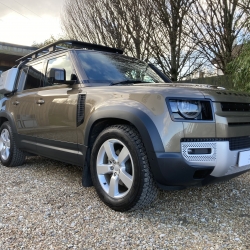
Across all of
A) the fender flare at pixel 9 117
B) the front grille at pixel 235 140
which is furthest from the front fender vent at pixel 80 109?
the fender flare at pixel 9 117

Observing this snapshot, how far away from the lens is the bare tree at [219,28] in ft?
25.8

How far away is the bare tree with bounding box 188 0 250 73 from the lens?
7863mm

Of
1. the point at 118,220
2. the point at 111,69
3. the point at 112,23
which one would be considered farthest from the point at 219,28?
the point at 118,220

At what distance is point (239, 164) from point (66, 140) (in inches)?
73.4

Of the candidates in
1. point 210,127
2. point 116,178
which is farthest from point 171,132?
point 116,178

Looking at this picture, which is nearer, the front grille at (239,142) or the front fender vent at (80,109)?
the front grille at (239,142)

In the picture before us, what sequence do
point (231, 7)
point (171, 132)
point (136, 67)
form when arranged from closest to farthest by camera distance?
point (171, 132) → point (136, 67) → point (231, 7)

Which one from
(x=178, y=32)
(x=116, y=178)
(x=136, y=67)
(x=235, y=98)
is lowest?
(x=116, y=178)

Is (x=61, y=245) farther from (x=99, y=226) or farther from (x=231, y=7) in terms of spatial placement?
(x=231, y=7)

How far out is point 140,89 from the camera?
2.54 m

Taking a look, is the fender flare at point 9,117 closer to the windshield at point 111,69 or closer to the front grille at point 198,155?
the windshield at point 111,69

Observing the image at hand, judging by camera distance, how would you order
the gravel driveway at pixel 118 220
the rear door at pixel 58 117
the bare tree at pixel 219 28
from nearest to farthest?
the gravel driveway at pixel 118 220, the rear door at pixel 58 117, the bare tree at pixel 219 28

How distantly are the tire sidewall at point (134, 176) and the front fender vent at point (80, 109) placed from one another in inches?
13.8

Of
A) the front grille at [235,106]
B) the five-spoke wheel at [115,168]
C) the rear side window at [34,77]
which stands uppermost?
the rear side window at [34,77]
